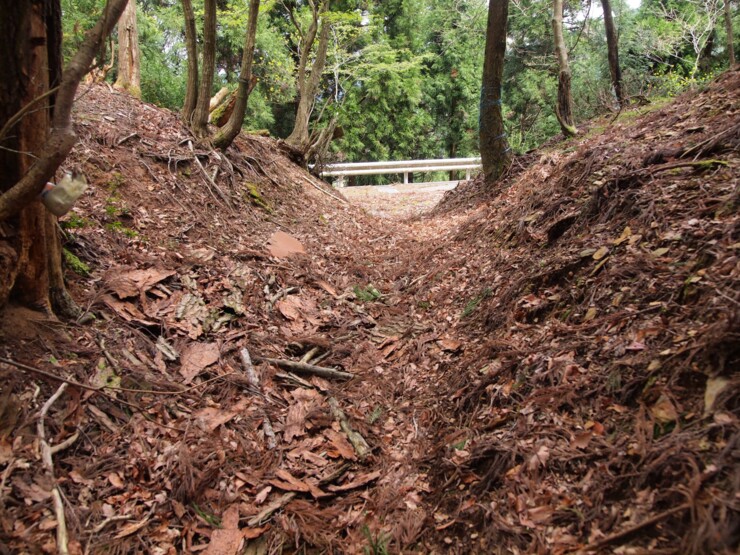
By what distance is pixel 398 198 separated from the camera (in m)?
13.5

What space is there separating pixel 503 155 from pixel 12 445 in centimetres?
843

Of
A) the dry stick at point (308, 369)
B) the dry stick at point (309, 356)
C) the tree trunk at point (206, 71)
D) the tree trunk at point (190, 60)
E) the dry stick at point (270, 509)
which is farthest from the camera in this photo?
the tree trunk at point (190, 60)

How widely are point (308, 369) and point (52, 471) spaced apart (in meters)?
2.02

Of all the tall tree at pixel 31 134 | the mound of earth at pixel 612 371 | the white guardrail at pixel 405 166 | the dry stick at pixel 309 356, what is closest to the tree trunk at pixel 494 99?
the mound of earth at pixel 612 371

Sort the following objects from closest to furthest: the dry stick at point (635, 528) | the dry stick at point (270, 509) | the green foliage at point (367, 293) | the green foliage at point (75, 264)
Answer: the dry stick at point (635, 528) → the dry stick at point (270, 509) → the green foliage at point (75, 264) → the green foliage at point (367, 293)

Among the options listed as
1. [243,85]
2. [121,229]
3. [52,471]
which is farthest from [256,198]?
[52,471]

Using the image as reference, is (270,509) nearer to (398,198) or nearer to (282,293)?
(282,293)

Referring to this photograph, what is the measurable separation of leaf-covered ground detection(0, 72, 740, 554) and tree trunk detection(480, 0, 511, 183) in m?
3.23

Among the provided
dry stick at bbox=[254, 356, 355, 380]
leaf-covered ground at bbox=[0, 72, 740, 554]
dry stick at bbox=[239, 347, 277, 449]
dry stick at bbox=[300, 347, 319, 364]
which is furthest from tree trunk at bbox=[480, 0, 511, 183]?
dry stick at bbox=[239, 347, 277, 449]

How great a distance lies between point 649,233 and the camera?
3531 millimetres

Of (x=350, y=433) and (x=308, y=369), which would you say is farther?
(x=308, y=369)

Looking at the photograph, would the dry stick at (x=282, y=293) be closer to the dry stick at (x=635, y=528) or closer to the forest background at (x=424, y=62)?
the dry stick at (x=635, y=528)

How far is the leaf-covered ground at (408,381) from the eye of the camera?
2271mm

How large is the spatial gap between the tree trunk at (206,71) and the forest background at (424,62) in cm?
611
